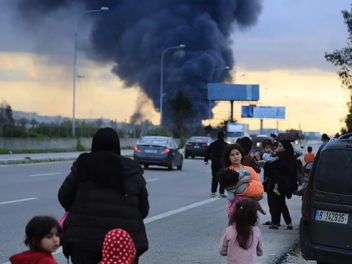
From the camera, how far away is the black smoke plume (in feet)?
350

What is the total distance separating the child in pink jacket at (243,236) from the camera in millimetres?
4730

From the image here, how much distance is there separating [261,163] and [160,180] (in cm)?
932

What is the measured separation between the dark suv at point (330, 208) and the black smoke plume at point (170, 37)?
325 feet

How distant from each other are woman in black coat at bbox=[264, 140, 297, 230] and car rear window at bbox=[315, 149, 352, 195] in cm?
355

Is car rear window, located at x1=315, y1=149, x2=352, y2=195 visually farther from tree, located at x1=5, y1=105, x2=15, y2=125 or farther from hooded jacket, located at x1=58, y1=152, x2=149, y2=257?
tree, located at x1=5, y1=105, x2=15, y2=125

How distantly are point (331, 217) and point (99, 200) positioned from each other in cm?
319

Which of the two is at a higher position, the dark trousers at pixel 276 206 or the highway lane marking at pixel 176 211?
the dark trousers at pixel 276 206

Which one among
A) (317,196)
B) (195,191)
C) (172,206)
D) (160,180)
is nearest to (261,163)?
(172,206)

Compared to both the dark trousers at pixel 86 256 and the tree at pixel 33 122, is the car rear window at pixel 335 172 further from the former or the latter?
the tree at pixel 33 122

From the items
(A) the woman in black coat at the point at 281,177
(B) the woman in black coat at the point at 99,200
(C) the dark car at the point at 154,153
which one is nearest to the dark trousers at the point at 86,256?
(B) the woman in black coat at the point at 99,200

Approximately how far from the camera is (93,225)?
3982 mm

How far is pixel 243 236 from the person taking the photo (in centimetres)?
478

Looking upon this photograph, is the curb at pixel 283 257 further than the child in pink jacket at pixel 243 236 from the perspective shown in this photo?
Yes

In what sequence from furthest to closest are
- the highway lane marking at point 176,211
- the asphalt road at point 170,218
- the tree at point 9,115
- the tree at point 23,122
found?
the tree at point 23,122 < the tree at point 9,115 < the highway lane marking at point 176,211 < the asphalt road at point 170,218
